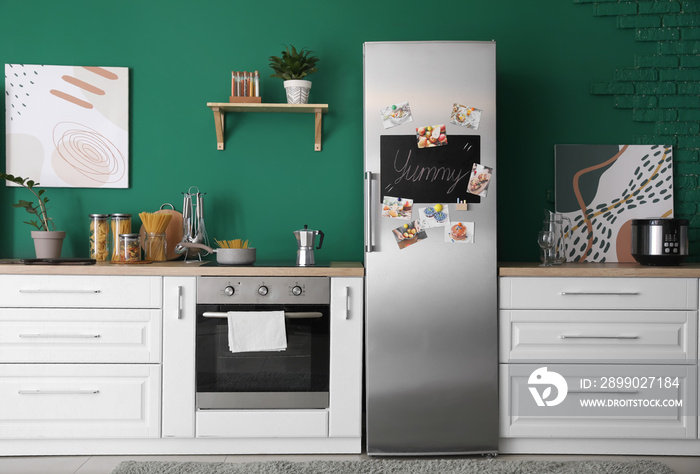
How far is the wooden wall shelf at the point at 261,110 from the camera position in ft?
9.48

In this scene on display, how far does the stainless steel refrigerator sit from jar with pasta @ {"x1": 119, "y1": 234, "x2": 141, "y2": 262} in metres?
1.12

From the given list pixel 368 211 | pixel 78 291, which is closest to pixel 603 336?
pixel 368 211

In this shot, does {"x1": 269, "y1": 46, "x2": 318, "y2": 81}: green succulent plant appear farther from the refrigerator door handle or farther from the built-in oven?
the built-in oven

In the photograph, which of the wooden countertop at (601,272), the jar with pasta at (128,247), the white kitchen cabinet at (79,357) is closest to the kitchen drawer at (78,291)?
the white kitchen cabinet at (79,357)

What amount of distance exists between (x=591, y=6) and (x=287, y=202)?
1964 mm

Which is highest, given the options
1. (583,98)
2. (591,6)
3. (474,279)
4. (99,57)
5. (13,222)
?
(591,6)

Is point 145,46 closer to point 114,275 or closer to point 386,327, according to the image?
point 114,275

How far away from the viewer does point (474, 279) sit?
2568mm

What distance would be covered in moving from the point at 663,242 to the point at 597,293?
17.5 inches

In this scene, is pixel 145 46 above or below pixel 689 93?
above

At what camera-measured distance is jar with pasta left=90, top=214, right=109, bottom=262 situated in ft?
9.40

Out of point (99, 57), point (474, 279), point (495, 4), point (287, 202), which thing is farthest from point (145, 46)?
point (474, 279)

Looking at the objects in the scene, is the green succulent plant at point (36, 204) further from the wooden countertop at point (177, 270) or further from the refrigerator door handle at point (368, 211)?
the refrigerator door handle at point (368, 211)

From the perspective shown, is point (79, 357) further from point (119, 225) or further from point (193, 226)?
point (193, 226)
